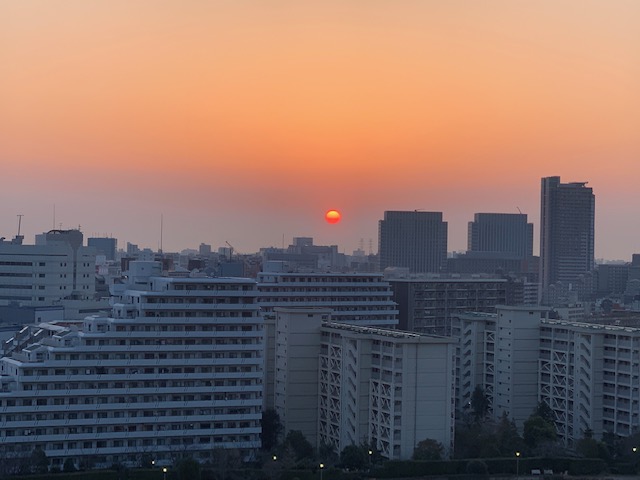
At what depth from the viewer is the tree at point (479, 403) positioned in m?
42.1

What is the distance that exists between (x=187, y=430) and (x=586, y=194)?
127719 mm

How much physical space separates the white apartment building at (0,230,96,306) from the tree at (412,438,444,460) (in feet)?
99.0

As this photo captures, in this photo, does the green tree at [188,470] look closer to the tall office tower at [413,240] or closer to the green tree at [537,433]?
the green tree at [537,433]

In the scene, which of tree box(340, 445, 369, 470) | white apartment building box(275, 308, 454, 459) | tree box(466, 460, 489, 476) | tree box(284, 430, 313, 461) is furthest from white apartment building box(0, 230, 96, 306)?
tree box(466, 460, 489, 476)

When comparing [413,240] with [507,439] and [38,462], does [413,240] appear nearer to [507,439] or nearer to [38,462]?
[507,439]

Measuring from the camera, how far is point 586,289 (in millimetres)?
140750

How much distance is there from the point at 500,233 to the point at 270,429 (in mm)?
148946

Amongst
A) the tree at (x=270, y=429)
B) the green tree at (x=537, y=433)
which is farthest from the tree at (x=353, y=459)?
the green tree at (x=537, y=433)

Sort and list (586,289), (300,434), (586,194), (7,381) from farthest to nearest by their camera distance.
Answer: (586,194) < (586,289) < (300,434) < (7,381)

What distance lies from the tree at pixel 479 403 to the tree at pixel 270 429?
8.41m

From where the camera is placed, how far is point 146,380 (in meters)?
34.0

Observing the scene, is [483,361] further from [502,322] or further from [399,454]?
[399,454]

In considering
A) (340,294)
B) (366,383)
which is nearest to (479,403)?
(366,383)

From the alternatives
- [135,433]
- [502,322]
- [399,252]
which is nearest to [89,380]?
[135,433]
